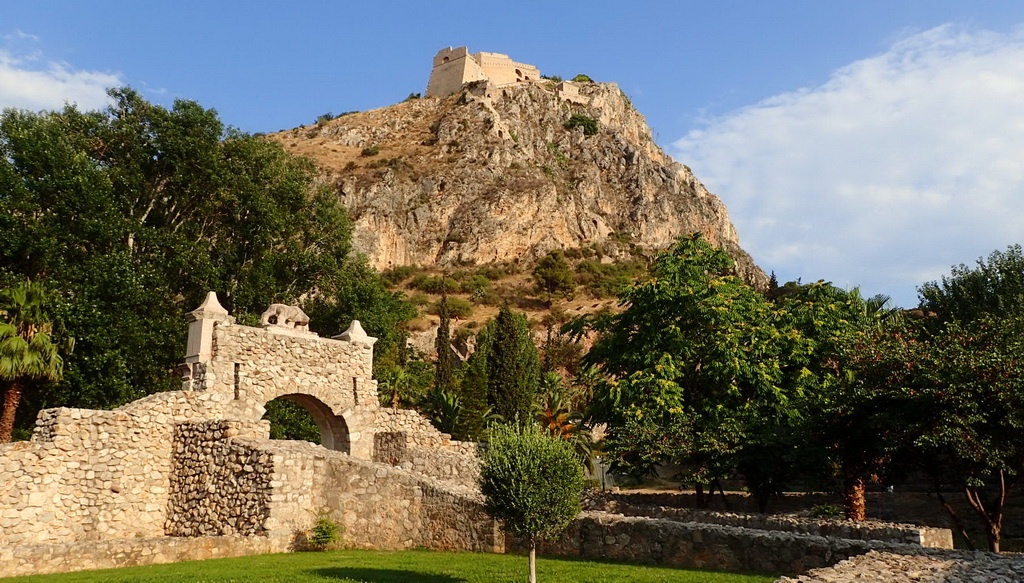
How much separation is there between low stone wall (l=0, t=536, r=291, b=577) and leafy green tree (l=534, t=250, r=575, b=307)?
72.3 m

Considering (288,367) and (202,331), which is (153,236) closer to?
(202,331)

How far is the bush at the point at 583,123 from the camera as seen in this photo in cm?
12744

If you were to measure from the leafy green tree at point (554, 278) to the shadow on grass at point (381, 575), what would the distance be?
242ft

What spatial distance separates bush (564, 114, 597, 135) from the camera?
12744 centimetres

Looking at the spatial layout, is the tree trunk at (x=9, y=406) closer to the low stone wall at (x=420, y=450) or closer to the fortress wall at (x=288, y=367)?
the fortress wall at (x=288, y=367)

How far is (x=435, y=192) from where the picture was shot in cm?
9919

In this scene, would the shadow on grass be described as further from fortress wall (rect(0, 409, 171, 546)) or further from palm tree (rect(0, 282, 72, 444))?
palm tree (rect(0, 282, 72, 444))

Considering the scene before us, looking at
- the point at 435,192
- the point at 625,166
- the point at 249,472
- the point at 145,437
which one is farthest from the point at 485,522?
the point at 625,166

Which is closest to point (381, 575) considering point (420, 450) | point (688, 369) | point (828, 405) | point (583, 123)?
point (420, 450)

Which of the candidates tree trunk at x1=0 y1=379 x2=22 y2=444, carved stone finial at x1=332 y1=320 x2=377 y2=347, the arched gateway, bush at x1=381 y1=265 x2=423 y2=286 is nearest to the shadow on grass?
the arched gateway

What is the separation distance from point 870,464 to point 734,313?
613 centimetres

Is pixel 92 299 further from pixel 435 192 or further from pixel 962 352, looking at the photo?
pixel 435 192

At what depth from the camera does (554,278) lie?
89312 millimetres

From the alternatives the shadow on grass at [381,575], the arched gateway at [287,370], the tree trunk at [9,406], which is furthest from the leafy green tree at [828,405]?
the tree trunk at [9,406]
